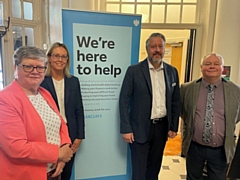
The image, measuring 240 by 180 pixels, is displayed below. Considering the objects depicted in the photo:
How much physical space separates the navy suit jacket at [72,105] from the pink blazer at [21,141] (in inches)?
18.7

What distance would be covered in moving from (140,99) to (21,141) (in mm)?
1012

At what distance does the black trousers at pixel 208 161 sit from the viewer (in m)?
1.65

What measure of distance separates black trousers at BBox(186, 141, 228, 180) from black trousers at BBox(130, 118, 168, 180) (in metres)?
0.26

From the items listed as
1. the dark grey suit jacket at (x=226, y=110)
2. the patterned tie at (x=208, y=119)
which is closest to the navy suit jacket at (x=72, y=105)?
the dark grey suit jacket at (x=226, y=110)

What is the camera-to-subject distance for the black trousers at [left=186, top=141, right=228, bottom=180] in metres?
1.65

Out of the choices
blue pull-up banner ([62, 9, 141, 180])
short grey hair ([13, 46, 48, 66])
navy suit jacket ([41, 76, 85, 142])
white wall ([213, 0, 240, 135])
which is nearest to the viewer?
short grey hair ([13, 46, 48, 66])

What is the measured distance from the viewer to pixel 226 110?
1.60m

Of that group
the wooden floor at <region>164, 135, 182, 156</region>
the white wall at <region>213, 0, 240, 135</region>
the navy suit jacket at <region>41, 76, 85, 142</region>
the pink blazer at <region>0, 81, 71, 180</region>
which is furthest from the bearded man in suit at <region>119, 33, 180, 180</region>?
the wooden floor at <region>164, 135, 182, 156</region>

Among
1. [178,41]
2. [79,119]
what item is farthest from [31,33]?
[178,41]

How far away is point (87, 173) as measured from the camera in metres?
2.09

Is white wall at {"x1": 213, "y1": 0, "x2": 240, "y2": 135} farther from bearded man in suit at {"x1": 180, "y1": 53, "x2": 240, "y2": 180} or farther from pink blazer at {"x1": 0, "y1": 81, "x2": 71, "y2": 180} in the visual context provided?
pink blazer at {"x1": 0, "y1": 81, "x2": 71, "y2": 180}

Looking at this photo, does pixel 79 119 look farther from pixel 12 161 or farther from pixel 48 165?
pixel 12 161

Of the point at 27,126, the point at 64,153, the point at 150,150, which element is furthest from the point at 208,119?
the point at 27,126

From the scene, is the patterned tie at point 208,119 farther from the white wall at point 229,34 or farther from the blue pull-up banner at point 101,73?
the white wall at point 229,34
